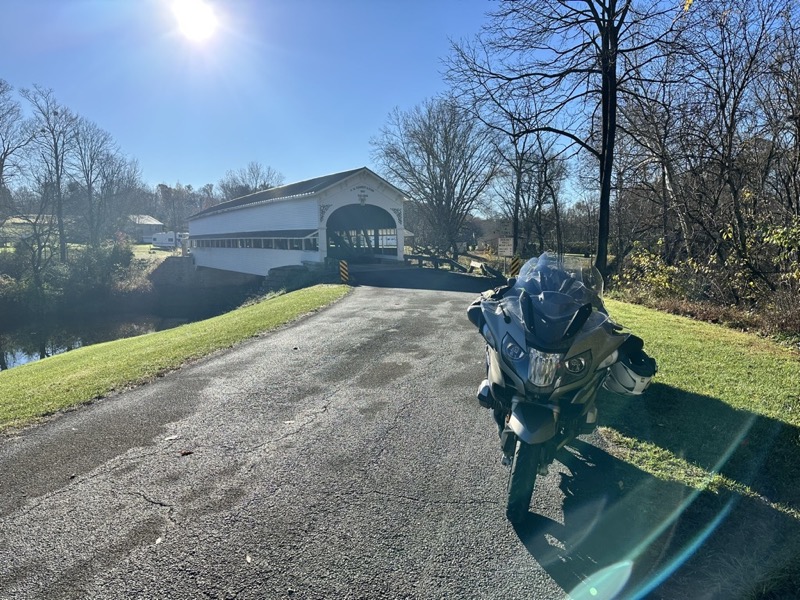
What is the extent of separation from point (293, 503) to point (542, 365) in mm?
1971

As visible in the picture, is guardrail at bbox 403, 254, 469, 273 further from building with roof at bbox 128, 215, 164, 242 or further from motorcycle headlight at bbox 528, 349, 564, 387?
building with roof at bbox 128, 215, 164, 242

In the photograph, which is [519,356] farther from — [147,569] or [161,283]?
[161,283]

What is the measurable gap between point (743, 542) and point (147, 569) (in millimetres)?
3444

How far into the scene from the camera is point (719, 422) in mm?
4156

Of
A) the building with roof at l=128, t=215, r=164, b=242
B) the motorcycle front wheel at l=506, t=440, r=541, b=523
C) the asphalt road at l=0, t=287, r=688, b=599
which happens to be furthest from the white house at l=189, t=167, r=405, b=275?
the building with roof at l=128, t=215, r=164, b=242

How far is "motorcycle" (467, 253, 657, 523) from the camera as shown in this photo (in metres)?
2.70

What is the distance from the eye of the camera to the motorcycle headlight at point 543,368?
2682mm

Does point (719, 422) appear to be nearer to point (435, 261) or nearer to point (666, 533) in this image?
point (666, 533)

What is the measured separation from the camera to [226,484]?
11.3ft

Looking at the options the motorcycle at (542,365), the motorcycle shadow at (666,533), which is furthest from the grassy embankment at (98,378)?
the motorcycle shadow at (666,533)

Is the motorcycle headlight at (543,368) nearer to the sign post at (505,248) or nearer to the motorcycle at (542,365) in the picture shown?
the motorcycle at (542,365)

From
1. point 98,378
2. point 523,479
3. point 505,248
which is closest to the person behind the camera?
point 523,479

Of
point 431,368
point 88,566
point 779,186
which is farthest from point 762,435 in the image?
point 779,186

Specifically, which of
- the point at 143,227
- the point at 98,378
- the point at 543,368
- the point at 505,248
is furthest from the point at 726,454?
the point at 143,227
